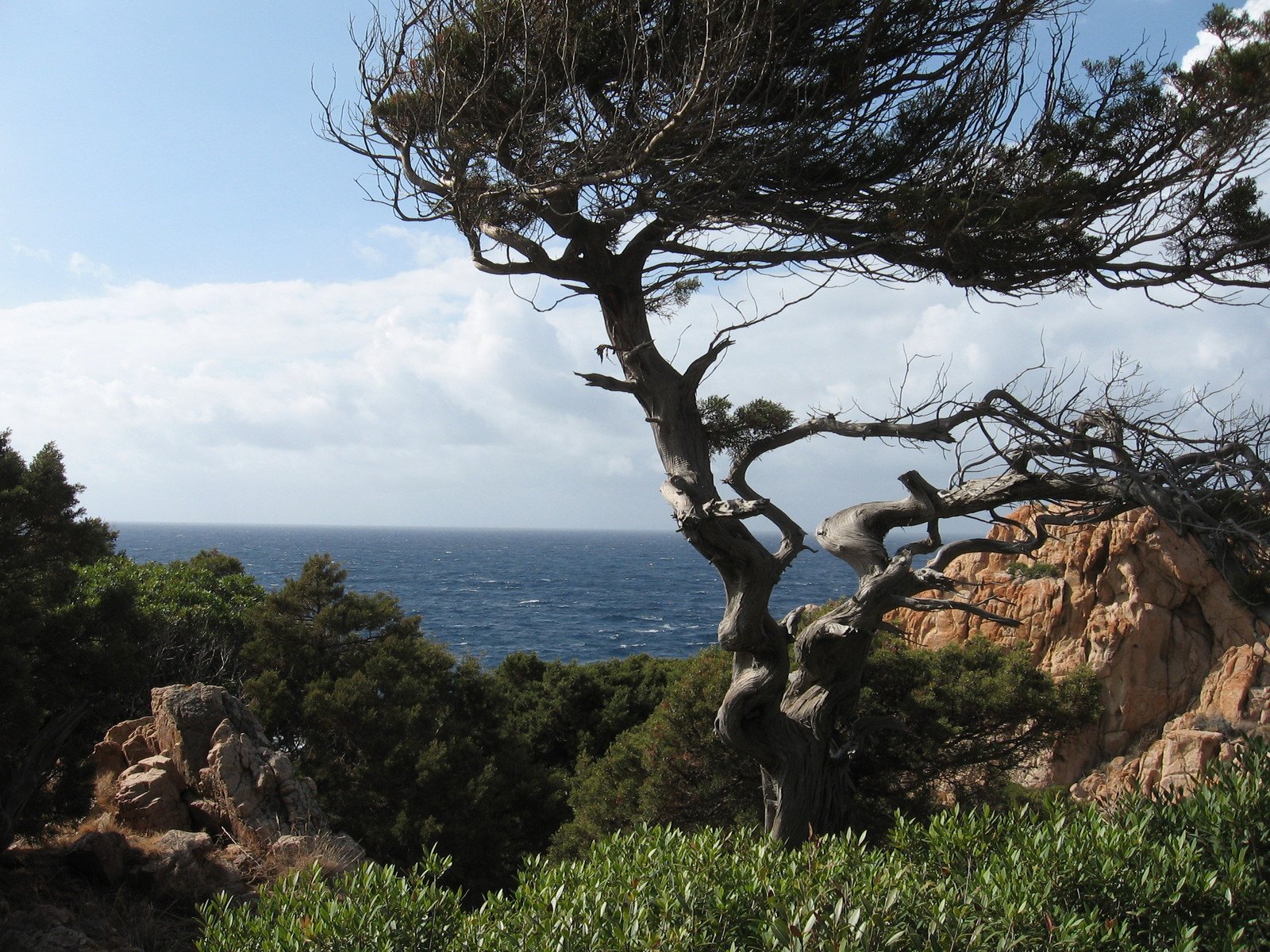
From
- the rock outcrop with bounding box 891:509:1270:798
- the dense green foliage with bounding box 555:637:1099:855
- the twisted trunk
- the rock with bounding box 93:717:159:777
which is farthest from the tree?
the rock outcrop with bounding box 891:509:1270:798

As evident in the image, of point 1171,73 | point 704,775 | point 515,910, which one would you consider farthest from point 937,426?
point 704,775

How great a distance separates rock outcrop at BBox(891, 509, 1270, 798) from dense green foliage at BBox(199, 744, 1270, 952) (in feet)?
37.1

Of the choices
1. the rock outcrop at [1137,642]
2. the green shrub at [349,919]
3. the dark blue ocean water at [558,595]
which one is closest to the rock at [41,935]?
the green shrub at [349,919]

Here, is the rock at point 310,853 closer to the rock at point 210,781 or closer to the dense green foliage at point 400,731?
the rock at point 210,781

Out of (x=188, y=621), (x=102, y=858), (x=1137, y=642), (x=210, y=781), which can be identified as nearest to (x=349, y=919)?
(x=102, y=858)

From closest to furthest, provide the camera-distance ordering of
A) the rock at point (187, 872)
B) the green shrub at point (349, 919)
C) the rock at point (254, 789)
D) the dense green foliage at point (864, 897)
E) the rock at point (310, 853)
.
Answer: the dense green foliage at point (864, 897), the green shrub at point (349, 919), the rock at point (187, 872), the rock at point (310, 853), the rock at point (254, 789)

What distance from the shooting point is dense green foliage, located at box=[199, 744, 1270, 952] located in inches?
117

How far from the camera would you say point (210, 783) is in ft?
26.3

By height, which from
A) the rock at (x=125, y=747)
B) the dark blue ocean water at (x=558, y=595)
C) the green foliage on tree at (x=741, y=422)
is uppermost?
the green foliage on tree at (x=741, y=422)

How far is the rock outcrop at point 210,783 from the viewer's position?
790cm

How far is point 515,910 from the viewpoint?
3518mm

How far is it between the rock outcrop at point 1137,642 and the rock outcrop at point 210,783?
34.9 ft

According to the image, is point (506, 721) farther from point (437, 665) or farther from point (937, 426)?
point (937, 426)

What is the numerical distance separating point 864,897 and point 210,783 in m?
6.94
